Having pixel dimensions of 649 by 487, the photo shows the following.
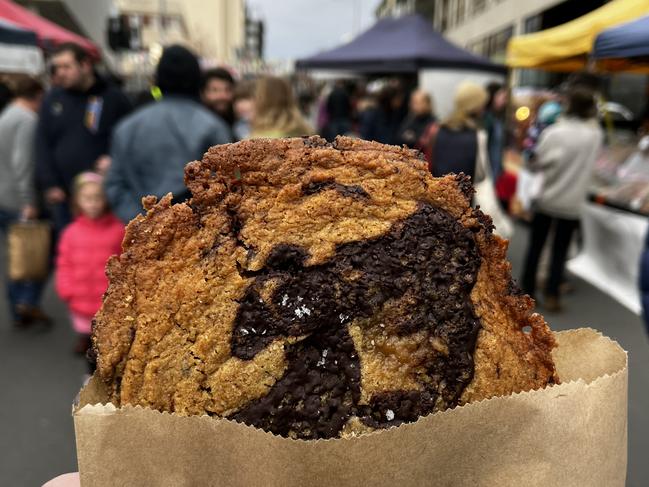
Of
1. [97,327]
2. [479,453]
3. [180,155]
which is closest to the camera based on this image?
[479,453]

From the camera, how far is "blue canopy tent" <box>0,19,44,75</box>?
5.75m

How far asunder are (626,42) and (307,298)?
4.00m

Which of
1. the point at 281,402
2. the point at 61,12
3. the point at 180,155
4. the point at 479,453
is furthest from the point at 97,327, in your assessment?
the point at 61,12

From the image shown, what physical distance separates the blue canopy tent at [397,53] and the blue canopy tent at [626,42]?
5300 mm

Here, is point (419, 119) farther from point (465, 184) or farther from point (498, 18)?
point (498, 18)

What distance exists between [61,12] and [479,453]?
80.5ft

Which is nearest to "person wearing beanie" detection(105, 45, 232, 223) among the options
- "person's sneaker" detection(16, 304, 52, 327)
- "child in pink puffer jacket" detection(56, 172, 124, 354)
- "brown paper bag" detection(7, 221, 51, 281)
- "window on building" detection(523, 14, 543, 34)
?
"child in pink puffer jacket" detection(56, 172, 124, 354)

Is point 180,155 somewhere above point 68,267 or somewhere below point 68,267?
above

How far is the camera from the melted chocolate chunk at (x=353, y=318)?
87 centimetres

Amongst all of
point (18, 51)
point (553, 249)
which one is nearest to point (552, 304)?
point (553, 249)

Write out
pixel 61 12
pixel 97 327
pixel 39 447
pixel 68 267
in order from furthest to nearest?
pixel 61 12
pixel 68 267
pixel 39 447
pixel 97 327

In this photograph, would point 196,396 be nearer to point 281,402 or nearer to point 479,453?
point 281,402

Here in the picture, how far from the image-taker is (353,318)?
34.8 inches

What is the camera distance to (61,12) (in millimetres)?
21484
